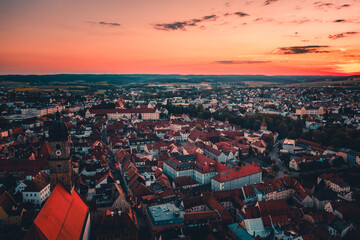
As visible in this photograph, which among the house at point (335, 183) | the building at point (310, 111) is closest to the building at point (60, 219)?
the house at point (335, 183)

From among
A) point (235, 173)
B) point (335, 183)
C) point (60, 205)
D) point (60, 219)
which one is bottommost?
point (335, 183)

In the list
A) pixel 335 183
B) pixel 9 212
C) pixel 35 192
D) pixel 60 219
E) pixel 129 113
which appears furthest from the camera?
pixel 129 113

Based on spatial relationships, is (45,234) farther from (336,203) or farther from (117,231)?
(336,203)

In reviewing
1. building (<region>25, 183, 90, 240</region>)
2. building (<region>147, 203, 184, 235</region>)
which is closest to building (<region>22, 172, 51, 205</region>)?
building (<region>25, 183, 90, 240</region>)

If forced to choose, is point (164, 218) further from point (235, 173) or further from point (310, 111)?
point (310, 111)

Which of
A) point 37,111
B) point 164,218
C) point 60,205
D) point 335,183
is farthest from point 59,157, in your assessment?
point 37,111

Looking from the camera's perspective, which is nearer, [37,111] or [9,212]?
[9,212]

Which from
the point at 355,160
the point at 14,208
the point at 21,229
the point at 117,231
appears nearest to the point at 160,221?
the point at 117,231
